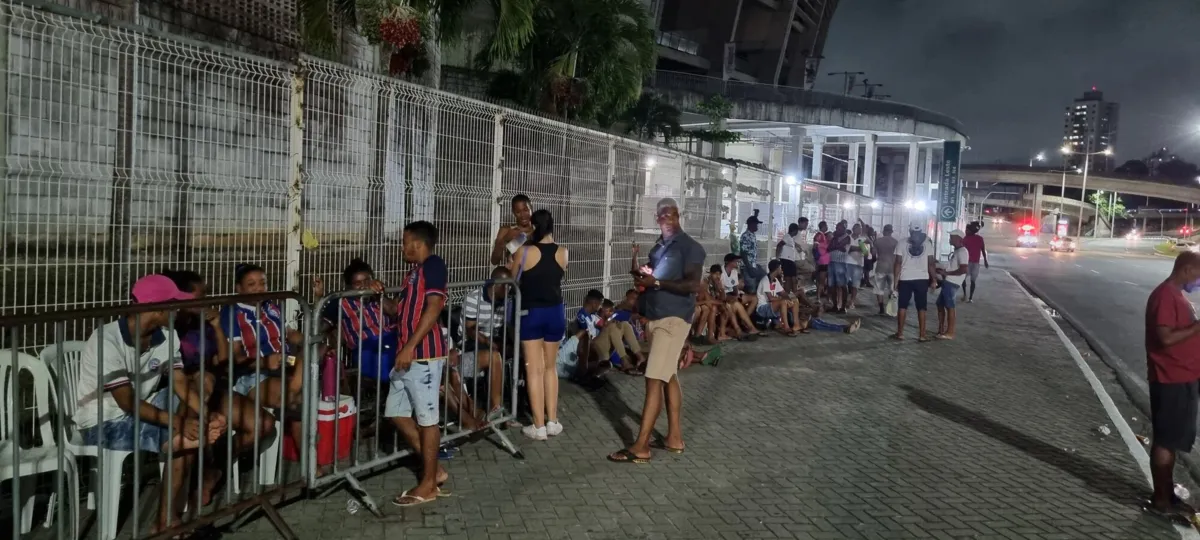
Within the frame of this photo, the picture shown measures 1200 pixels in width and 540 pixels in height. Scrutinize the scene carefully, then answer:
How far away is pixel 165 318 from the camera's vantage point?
12.3ft

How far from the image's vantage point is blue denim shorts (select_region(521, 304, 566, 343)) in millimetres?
5641

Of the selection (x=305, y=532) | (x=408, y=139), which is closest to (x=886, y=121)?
(x=408, y=139)

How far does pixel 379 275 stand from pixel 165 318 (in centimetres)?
270

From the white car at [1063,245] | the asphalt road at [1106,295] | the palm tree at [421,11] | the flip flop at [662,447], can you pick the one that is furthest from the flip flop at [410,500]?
the white car at [1063,245]

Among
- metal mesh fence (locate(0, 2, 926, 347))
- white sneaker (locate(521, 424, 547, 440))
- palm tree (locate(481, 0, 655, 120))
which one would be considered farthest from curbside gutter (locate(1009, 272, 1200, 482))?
palm tree (locate(481, 0, 655, 120))

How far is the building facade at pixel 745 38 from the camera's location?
46800 millimetres

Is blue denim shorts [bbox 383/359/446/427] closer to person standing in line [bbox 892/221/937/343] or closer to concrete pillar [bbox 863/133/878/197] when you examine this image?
person standing in line [bbox 892/221/937/343]

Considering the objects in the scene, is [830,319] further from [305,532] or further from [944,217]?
[944,217]

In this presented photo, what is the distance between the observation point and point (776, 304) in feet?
37.9

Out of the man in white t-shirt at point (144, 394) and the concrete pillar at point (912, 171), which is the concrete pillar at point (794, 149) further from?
the man in white t-shirt at point (144, 394)

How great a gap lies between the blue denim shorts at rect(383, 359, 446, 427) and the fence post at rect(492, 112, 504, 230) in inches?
126

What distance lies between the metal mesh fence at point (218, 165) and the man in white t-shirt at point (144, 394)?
0.97 meters

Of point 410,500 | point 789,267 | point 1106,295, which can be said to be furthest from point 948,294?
point 1106,295

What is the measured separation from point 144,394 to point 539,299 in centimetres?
259
